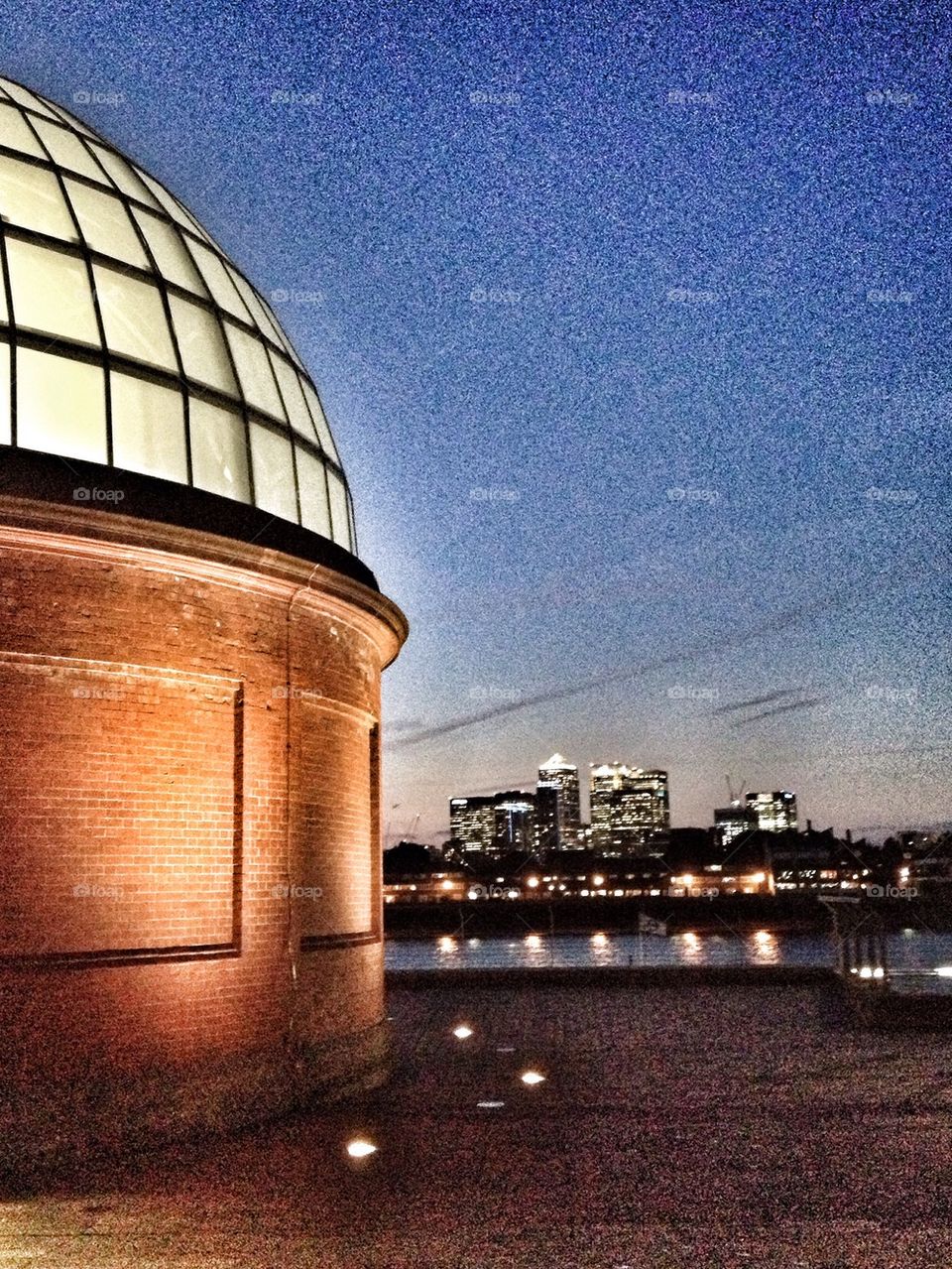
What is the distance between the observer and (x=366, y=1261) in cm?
676

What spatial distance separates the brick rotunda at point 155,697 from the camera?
376 inches

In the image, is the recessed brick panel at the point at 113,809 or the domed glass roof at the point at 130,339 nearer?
the recessed brick panel at the point at 113,809

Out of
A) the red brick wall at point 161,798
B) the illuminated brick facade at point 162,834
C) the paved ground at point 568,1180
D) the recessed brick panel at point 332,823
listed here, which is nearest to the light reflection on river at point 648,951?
the recessed brick panel at point 332,823

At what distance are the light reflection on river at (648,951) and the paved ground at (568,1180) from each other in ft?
52.6

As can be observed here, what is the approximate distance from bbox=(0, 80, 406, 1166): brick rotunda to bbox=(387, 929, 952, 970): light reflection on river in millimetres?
17505

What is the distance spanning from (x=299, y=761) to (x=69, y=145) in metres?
6.94

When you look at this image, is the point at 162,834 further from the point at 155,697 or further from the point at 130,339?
the point at 130,339

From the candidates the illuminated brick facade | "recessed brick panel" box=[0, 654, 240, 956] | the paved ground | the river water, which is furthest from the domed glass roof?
the river water

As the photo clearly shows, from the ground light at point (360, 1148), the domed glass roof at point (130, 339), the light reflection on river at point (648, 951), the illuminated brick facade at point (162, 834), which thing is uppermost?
the domed glass roof at point (130, 339)

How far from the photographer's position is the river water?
34156 millimetres

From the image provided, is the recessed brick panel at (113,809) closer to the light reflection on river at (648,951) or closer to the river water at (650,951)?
the river water at (650,951)

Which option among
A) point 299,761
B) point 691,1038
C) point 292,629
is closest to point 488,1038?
point 691,1038

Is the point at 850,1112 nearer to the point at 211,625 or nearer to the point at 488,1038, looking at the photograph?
the point at 488,1038

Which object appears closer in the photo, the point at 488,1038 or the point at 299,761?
the point at 299,761
